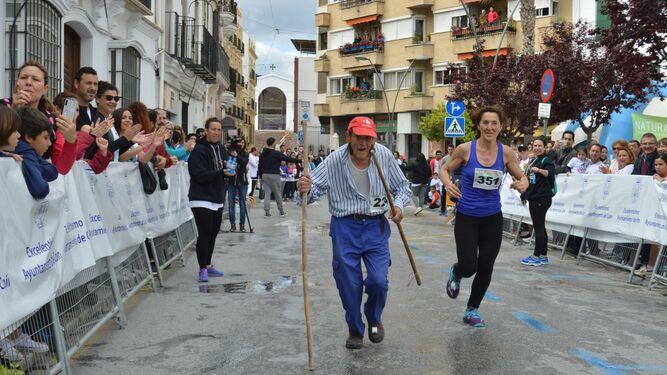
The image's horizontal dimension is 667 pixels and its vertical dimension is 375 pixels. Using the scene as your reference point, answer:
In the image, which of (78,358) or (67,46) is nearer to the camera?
(78,358)

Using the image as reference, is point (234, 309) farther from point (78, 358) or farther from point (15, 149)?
point (15, 149)

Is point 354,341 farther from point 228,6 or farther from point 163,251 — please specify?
point 228,6

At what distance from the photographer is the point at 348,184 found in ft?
19.9

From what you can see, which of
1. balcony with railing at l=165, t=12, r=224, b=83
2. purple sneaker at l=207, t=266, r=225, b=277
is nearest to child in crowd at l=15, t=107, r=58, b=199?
purple sneaker at l=207, t=266, r=225, b=277

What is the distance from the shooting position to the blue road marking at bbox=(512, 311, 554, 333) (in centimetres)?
671

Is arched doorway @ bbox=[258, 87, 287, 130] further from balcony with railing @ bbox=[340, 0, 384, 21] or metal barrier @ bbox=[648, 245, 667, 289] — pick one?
metal barrier @ bbox=[648, 245, 667, 289]

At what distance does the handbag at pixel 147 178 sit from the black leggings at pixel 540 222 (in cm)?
570

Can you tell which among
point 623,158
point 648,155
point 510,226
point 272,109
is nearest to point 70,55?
point 510,226

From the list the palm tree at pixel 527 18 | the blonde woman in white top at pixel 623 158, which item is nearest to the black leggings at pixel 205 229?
the blonde woman in white top at pixel 623 158

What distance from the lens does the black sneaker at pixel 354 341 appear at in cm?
590

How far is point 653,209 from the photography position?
959 cm

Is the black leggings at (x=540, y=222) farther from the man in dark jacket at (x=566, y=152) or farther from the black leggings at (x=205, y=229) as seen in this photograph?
the black leggings at (x=205, y=229)

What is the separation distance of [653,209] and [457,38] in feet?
126

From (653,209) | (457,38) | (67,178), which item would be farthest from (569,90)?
(457,38)
